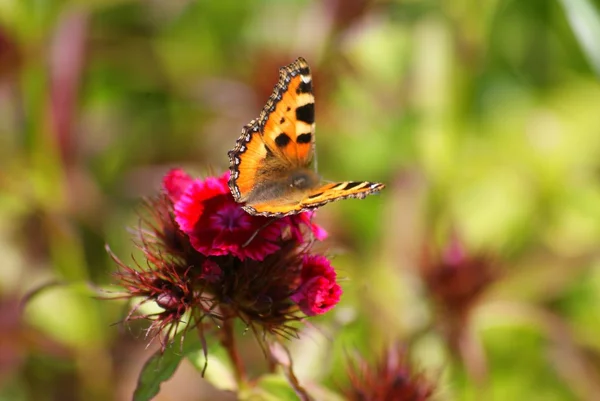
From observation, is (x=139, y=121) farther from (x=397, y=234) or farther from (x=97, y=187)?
(x=397, y=234)

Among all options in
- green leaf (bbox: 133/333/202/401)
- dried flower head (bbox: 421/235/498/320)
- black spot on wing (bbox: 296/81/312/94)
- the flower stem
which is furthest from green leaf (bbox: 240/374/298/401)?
dried flower head (bbox: 421/235/498/320)

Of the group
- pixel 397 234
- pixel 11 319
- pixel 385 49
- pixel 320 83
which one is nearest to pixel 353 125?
pixel 320 83

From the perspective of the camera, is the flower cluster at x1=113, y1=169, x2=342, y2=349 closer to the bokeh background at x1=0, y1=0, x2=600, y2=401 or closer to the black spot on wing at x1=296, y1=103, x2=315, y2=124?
the black spot on wing at x1=296, y1=103, x2=315, y2=124

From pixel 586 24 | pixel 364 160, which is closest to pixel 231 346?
pixel 364 160

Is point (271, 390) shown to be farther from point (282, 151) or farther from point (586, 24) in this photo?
point (586, 24)

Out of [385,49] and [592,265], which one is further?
[385,49]

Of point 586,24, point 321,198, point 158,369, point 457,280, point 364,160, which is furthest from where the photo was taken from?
point 364,160

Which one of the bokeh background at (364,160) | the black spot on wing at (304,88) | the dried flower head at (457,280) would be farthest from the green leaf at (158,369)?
the dried flower head at (457,280)
